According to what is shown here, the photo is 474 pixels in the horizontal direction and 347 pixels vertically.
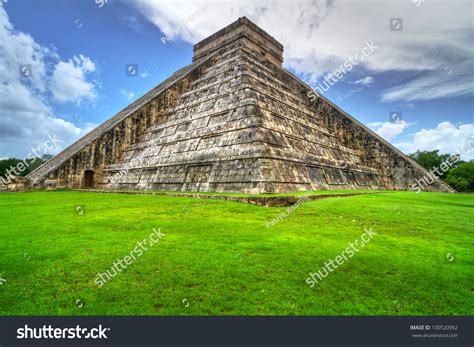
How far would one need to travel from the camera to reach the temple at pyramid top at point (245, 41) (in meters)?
29.0

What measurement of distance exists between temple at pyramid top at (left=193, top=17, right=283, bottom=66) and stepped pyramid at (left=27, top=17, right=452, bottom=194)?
163mm

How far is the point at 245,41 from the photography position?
Result: 94.8 ft

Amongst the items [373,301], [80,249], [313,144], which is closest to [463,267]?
[373,301]

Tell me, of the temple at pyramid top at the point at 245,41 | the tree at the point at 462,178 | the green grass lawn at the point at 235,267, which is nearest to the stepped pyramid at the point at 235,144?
the temple at pyramid top at the point at 245,41

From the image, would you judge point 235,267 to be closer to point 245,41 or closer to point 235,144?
point 235,144

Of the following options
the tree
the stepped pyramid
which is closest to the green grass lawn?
the stepped pyramid

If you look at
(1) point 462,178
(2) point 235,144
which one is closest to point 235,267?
(2) point 235,144

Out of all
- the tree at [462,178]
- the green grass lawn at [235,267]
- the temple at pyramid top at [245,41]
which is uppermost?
the temple at pyramid top at [245,41]

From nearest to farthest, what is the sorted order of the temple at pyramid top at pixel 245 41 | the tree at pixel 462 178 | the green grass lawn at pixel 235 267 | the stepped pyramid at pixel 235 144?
1. the green grass lawn at pixel 235 267
2. the stepped pyramid at pixel 235 144
3. the temple at pyramid top at pixel 245 41
4. the tree at pixel 462 178

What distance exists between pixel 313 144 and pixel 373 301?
16487 millimetres

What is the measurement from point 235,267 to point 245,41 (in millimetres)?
28828

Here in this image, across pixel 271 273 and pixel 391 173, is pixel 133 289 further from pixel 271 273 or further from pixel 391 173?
pixel 391 173

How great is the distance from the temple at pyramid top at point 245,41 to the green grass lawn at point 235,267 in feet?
86.2

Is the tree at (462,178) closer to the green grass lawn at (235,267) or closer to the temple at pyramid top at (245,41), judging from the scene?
the temple at pyramid top at (245,41)
